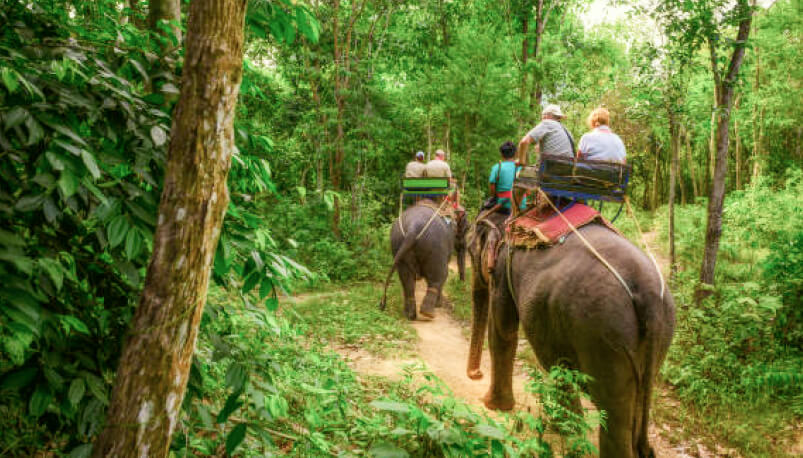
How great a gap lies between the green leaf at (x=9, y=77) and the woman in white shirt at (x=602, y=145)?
13.3 ft

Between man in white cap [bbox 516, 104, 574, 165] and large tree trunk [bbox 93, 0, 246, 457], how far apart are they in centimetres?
357

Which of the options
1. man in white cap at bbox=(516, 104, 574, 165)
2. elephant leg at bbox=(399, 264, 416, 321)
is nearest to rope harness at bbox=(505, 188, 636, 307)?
man in white cap at bbox=(516, 104, 574, 165)

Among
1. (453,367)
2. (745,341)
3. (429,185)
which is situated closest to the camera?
(745,341)

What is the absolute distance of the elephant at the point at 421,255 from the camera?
7.85 metres

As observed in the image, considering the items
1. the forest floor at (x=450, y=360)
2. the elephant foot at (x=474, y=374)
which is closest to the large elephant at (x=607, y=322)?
the forest floor at (x=450, y=360)

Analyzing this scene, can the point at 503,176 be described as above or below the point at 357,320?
above

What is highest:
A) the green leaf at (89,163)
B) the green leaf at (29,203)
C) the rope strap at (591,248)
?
the green leaf at (89,163)

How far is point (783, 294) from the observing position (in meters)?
5.52

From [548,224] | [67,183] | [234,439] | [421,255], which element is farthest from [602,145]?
[421,255]

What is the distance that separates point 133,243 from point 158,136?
17.2 inches

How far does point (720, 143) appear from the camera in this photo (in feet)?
19.6

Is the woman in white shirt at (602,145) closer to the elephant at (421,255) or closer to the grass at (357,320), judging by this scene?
the grass at (357,320)

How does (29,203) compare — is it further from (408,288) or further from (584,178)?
(408,288)

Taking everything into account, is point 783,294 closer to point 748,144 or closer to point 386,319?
point 386,319
